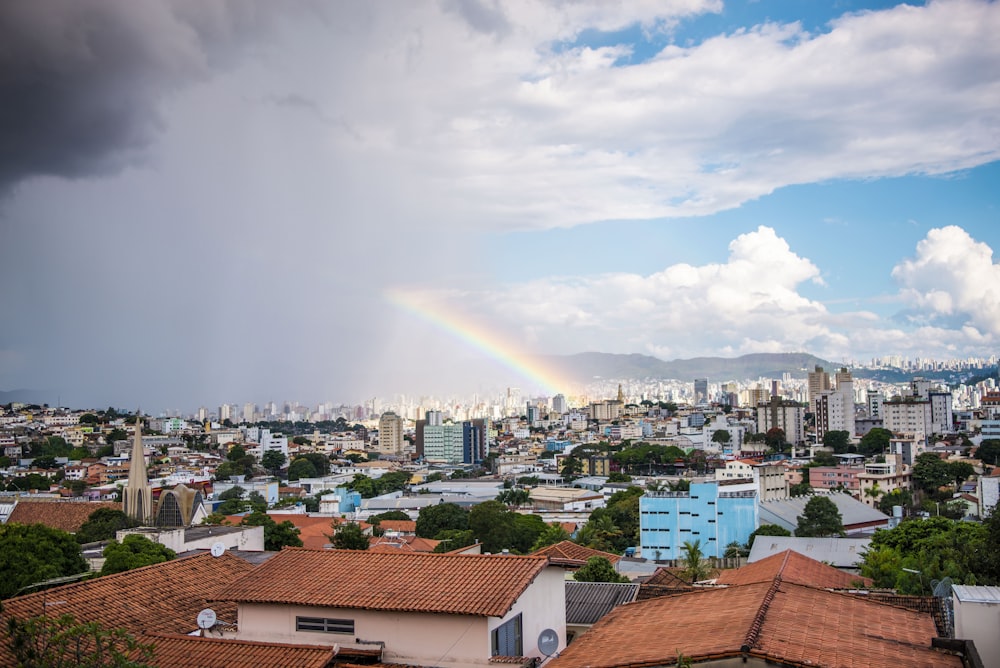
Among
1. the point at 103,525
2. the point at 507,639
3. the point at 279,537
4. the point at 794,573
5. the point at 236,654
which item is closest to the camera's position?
the point at 236,654

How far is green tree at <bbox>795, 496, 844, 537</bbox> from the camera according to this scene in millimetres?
27859

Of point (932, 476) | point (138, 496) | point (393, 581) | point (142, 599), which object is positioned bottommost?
point (932, 476)

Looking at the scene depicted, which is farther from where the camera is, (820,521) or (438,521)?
(438,521)

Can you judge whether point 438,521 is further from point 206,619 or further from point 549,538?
point 206,619

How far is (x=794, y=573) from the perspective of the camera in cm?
1489

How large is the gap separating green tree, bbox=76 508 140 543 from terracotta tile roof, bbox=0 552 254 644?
13.7m

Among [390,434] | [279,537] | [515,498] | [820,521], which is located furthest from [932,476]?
[390,434]

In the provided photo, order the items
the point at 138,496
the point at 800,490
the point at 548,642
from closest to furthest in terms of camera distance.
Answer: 1. the point at 548,642
2. the point at 138,496
3. the point at 800,490

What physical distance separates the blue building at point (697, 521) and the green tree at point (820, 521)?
64.7 inches

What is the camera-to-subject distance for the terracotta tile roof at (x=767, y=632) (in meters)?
5.33

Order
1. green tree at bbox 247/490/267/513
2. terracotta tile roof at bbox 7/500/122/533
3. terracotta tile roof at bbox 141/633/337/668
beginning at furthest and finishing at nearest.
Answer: green tree at bbox 247/490/267/513, terracotta tile roof at bbox 7/500/122/533, terracotta tile roof at bbox 141/633/337/668

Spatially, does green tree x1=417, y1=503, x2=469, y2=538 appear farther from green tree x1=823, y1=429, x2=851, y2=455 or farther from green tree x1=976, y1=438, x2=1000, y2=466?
green tree x1=823, y1=429, x2=851, y2=455

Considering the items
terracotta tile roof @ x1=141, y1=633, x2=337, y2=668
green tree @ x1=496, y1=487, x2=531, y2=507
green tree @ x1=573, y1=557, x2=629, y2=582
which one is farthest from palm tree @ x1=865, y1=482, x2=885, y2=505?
terracotta tile roof @ x1=141, y1=633, x2=337, y2=668

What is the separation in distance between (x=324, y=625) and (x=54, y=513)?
83.9ft
